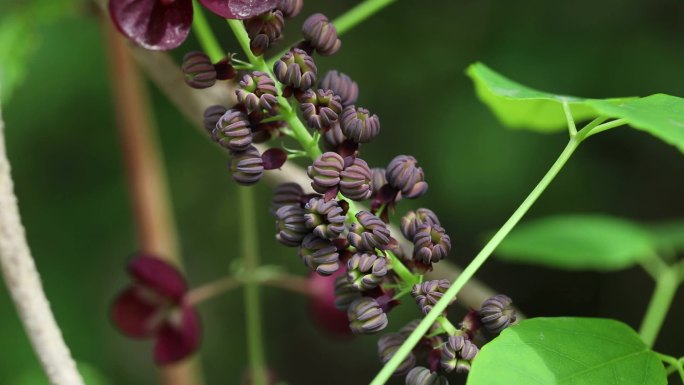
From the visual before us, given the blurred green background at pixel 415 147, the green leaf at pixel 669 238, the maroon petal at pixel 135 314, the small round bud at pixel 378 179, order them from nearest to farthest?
the small round bud at pixel 378 179, the maroon petal at pixel 135 314, the green leaf at pixel 669 238, the blurred green background at pixel 415 147

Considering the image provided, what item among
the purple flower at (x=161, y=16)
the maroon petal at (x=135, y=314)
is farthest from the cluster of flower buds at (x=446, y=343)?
the maroon petal at (x=135, y=314)

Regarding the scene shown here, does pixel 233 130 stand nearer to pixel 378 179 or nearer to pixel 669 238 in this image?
pixel 378 179

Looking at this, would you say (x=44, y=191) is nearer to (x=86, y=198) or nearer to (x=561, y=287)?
(x=86, y=198)

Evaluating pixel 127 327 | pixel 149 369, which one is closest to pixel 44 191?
pixel 149 369

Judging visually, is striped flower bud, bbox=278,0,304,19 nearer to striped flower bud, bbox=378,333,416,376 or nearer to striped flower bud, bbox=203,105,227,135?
striped flower bud, bbox=203,105,227,135

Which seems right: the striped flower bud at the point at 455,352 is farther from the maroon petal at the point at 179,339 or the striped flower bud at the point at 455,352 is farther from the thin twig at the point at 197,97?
the maroon petal at the point at 179,339

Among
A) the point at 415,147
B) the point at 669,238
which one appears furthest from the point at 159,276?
the point at 415,147

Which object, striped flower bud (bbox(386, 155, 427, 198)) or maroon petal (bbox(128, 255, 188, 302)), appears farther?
maroon petal (bbox(128, 255, 188, 302))

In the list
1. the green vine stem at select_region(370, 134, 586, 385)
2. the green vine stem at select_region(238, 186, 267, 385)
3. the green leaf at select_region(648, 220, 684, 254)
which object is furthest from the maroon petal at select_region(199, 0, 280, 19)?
the green leaf at select_region(648, 220, 684, 254)
